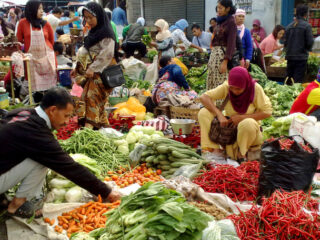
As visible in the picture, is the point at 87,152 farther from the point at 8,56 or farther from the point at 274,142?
the point at 8,56

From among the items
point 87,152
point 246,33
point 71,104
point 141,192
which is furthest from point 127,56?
point 141,192

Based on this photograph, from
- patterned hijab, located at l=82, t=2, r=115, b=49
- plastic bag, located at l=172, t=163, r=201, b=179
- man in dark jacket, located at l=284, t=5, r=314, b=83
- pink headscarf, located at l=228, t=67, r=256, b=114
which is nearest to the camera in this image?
plastic bag, located at l=172, t=163, r=201, b=179

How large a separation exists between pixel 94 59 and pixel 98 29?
445mm

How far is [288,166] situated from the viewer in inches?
119

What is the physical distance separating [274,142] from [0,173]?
2322 millimetres

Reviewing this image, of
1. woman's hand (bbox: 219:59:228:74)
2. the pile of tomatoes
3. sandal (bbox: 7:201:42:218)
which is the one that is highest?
woman's hand (bbox: 219:59:228:74)

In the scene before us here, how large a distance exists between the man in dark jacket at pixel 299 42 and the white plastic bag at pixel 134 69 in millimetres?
3569

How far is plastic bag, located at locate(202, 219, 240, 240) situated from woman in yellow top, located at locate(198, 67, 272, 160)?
2018 mm

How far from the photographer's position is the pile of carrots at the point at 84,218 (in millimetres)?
3045

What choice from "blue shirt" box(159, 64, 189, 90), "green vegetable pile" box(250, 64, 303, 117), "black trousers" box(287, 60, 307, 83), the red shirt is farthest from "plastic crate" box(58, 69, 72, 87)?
"black trousers" box(287, 60, 307, 83)

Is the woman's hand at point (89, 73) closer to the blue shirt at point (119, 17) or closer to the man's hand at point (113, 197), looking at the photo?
the man's hand at point (113, 197)

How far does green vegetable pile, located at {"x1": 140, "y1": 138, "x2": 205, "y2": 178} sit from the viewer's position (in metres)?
4.09

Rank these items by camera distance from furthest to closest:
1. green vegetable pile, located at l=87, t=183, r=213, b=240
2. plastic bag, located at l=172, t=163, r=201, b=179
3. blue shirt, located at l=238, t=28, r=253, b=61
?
blue shirt, located at l=238, t=28, r=253, b=61, plastic bag, located at l=172, t=163, r=201, b=179, green vegetable pile, located at l=87, t=183, r=213, b=240

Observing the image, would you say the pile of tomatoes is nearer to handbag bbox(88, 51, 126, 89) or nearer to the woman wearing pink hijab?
handbag bbox(88, 51, 126, 89)
